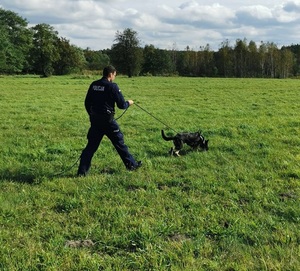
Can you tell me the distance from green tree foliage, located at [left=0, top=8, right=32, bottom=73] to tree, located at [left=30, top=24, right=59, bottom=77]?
9.93 feet

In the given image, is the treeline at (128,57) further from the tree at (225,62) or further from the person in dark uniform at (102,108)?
the person in dark uniform at (102,108)

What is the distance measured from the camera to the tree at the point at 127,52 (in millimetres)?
81188

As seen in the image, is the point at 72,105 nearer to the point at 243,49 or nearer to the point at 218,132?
the point at 218,132

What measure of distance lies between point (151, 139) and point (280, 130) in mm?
4577

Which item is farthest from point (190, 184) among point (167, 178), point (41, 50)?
point (41, 50)

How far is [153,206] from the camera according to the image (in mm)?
6238

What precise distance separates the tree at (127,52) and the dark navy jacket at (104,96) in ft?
243

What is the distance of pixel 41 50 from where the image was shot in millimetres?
76938

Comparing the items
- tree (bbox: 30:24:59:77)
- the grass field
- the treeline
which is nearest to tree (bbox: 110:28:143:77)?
the treeline

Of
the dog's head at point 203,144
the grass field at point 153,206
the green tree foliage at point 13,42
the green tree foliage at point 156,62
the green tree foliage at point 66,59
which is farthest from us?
the green tree foliage at point 156,62

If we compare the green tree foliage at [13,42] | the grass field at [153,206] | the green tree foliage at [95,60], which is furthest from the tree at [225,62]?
the grass field at [153,206]

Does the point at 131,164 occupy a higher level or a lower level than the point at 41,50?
lower

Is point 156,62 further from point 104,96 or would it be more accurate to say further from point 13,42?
point 104,96

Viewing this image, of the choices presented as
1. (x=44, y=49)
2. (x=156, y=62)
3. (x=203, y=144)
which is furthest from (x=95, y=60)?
(x=203, y=144)
